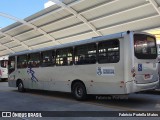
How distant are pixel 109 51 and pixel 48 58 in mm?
4675

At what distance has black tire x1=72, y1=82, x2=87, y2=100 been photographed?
485 inches

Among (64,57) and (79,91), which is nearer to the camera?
(79,91)

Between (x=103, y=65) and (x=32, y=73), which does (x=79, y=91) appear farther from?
(x=32, y=73)

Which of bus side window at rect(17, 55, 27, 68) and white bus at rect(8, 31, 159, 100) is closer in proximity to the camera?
white bus at rect(8, 31, 159, 100)

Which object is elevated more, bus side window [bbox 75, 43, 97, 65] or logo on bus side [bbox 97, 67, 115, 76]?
bus side window [bbox 75, 43, 97, 65]

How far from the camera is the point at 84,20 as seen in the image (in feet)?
112

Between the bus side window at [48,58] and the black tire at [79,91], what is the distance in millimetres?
2195

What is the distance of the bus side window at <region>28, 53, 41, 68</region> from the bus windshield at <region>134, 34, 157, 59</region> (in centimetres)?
659

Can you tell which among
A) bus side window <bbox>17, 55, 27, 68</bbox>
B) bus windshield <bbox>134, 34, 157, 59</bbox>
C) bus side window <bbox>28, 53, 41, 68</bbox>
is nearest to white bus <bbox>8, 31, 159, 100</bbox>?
bus windshield <bbox>134, 34, 157, 59</bbox>

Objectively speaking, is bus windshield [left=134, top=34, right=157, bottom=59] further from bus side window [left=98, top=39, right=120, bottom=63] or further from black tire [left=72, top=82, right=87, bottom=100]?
black tire [left=72, top=82, right=87, bottom=100]

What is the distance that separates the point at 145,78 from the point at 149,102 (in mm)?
1096

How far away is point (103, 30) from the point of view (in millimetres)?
35375

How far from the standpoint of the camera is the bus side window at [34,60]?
15766 mm

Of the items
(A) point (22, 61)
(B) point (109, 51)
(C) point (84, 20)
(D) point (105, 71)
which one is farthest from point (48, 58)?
(C) point (84, 20)
